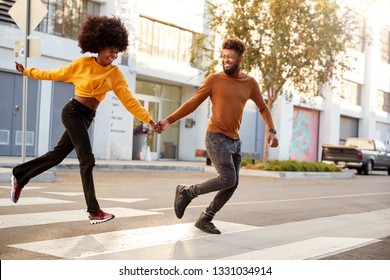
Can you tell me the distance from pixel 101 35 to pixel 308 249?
2770 millimetres

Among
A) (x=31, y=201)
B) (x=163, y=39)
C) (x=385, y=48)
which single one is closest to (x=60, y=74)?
(x=31, y=201)

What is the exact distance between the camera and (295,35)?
20.6 m

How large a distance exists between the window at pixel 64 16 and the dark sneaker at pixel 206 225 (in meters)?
15.6

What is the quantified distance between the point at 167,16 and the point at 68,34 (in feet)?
17.3

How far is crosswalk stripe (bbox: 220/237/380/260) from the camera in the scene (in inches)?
207

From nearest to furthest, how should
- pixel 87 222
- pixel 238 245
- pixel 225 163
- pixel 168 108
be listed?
1. pixel 238 245
2. pixel 225 163
3. pixel 87 222
4. pixel 168 108

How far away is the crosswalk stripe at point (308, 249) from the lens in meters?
5.25

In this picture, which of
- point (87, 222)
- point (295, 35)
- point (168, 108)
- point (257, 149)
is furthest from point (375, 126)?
point (87, 222)

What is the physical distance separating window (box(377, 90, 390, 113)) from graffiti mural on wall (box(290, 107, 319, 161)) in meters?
8.27

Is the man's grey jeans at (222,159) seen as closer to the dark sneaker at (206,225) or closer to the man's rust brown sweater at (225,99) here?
the man's rust brown sweater at (225,99)

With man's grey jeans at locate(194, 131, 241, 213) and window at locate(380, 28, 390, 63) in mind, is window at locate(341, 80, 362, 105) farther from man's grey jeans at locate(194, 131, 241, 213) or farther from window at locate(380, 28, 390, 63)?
man's grey jeans at locate(194, 131, 241, 213)

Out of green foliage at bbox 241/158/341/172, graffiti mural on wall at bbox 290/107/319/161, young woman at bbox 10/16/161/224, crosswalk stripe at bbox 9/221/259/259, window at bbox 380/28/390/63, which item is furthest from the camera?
window at bbox 380/28/390/63

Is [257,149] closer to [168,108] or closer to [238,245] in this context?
[168,108]

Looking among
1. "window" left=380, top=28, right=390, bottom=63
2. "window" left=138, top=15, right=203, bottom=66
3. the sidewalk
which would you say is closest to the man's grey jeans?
the sidewalk
